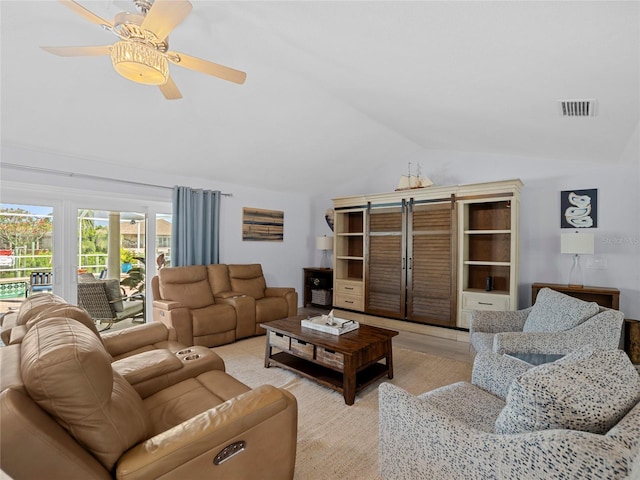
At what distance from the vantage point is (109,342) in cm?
230

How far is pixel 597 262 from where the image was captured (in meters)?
3.73

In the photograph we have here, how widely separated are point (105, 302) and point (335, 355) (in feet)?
9.65

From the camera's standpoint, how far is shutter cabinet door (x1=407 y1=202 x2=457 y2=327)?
4.25 meters

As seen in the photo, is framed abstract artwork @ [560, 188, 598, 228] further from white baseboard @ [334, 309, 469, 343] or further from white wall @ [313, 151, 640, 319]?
white baseboard @ [334, 309, 469, 343]

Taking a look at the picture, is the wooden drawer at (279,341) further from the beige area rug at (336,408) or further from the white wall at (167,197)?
the white wall at (167,197)

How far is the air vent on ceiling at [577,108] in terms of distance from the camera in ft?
7.68

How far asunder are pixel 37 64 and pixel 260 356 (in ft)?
10.6

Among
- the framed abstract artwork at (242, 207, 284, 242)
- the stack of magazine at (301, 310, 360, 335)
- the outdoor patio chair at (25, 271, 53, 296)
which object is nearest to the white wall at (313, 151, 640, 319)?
the stack of magazine at (301, 310, 360, 335)

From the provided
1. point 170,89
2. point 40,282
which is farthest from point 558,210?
point 40,282

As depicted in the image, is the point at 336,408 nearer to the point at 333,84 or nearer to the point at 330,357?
the point at 330,357

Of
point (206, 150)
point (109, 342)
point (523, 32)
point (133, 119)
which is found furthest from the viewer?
point (206, 150)

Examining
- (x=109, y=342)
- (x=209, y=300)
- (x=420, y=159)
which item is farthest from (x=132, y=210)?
(x=420, y=159)

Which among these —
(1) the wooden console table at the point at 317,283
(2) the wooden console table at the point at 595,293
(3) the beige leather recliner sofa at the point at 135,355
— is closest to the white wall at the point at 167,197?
(1) the wooden console table at the point at 317,283

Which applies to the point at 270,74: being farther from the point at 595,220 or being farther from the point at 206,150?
the point at 595,220
